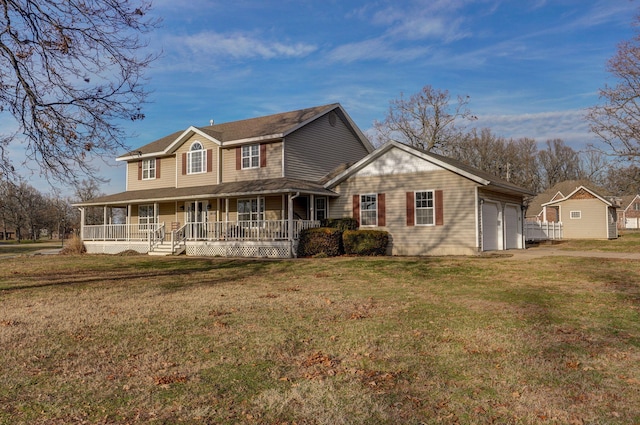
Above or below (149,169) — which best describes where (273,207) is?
below

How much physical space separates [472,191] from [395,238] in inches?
149

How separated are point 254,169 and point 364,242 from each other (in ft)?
23.8

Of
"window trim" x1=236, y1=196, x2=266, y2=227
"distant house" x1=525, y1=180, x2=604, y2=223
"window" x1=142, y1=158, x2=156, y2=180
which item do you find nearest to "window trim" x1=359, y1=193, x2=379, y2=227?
"window trim" x1=236, y1=196, x2=266, y2=227

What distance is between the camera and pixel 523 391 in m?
4.12

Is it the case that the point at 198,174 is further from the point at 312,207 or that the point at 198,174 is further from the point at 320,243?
the point at 320,243

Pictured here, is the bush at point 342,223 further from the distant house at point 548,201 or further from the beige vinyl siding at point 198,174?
the distant house at point 548,201

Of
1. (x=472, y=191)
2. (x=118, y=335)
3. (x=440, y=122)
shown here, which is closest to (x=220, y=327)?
(x=118, y=335)

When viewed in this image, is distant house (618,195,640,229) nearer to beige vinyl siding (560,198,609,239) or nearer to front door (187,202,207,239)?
beige vinyl siding (560,198,609,239)

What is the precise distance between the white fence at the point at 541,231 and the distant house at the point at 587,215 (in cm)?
209

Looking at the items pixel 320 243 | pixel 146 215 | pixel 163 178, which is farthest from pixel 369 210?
pixel 146 215

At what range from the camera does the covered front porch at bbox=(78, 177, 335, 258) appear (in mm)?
20375

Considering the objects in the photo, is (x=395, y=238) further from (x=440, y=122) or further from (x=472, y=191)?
(x=440, y=122)

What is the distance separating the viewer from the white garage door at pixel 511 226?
22.0m

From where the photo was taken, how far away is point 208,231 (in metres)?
22.9
